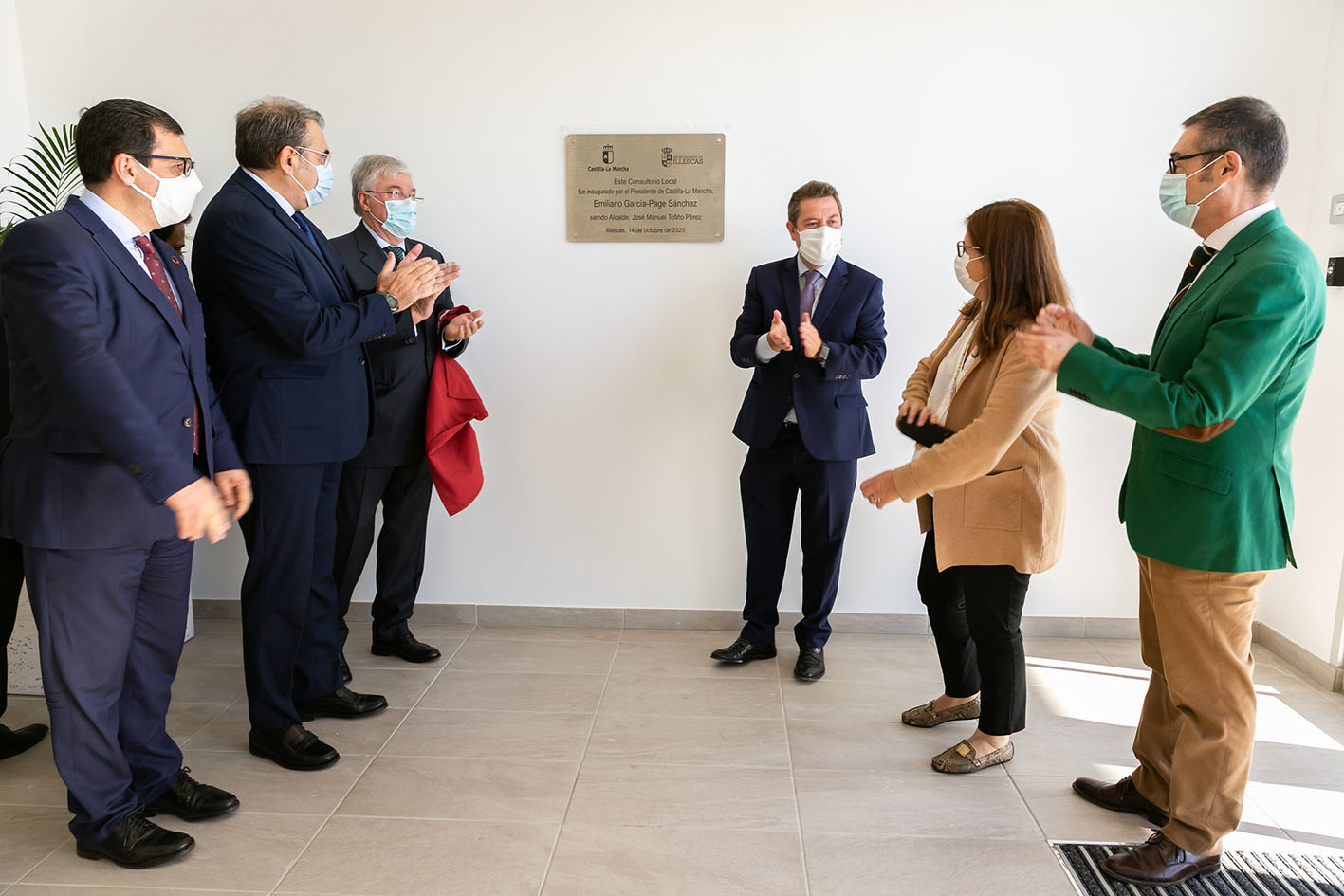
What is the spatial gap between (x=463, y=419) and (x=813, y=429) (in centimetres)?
127

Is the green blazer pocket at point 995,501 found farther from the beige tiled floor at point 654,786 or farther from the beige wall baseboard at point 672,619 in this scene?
the beige wall baseboard at point 672,619

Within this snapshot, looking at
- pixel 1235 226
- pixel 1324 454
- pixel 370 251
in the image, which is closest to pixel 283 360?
pixel 370 251

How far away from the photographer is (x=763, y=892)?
2.17 meters

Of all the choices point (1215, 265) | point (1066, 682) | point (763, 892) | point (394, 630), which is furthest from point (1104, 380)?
point (394, 630)

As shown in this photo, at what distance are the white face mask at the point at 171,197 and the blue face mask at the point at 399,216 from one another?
1.03 meters

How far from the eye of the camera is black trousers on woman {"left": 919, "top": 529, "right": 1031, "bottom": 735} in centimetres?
254

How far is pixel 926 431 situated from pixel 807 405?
81cm

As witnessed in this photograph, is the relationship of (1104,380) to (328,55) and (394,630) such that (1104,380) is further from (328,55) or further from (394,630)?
(328,55)

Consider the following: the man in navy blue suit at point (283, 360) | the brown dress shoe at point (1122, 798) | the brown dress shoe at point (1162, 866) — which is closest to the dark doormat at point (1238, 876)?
the brown dress shoe at point (1162, 866)

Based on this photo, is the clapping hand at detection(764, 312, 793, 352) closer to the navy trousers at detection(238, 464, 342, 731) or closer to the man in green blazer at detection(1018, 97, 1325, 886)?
the man in green blazer at detection(1018, 97, 1325, 886)

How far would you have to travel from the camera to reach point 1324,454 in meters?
3.52

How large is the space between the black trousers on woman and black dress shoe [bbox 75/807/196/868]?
6.86 ft

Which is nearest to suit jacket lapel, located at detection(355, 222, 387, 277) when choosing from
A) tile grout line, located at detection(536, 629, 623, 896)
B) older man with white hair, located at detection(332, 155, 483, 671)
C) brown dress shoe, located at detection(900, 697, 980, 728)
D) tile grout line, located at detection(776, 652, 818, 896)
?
older man with white hair, located at detection(332, 155, 483, 671)

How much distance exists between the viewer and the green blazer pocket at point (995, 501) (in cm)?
246
